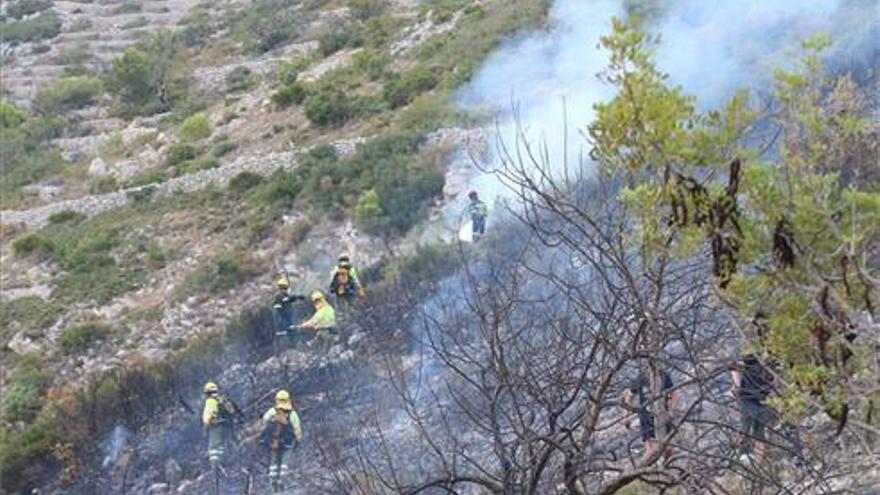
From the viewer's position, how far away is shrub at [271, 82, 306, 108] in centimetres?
2750

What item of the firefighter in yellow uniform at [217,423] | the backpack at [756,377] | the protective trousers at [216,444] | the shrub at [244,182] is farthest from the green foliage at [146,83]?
the backpack at [756,377]

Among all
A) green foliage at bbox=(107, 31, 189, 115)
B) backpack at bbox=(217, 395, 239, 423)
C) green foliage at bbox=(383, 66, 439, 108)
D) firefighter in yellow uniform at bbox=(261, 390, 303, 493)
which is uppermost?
firefighter in yellow uniform at bbox=(261, 390, 303, 493)

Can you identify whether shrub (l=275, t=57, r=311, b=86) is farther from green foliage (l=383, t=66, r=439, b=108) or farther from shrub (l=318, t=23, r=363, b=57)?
green foliage (l=383, t=66, r=439, b=108)

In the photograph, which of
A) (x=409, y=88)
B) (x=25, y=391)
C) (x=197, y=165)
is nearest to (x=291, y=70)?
(x=197, y=165)

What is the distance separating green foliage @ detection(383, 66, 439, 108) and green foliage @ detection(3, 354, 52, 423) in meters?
8.92

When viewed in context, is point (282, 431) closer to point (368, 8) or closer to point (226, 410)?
point (226, 410)

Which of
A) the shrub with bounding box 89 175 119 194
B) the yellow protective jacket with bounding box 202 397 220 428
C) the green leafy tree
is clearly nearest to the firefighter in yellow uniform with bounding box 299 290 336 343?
the yellow protective jacket with bounding box 202 397 220 428

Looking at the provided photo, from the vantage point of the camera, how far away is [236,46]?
129 feet

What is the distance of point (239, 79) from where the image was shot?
35.0 metres

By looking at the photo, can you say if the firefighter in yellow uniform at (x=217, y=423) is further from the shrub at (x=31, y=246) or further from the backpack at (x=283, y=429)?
the shrub at (x=31, y=246)

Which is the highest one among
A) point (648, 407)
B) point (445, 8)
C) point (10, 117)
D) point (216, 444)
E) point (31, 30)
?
point (648, 407)

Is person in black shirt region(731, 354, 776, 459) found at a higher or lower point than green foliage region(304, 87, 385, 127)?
higher

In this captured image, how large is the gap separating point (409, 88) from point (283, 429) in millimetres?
14432

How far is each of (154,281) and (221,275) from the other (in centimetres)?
162
